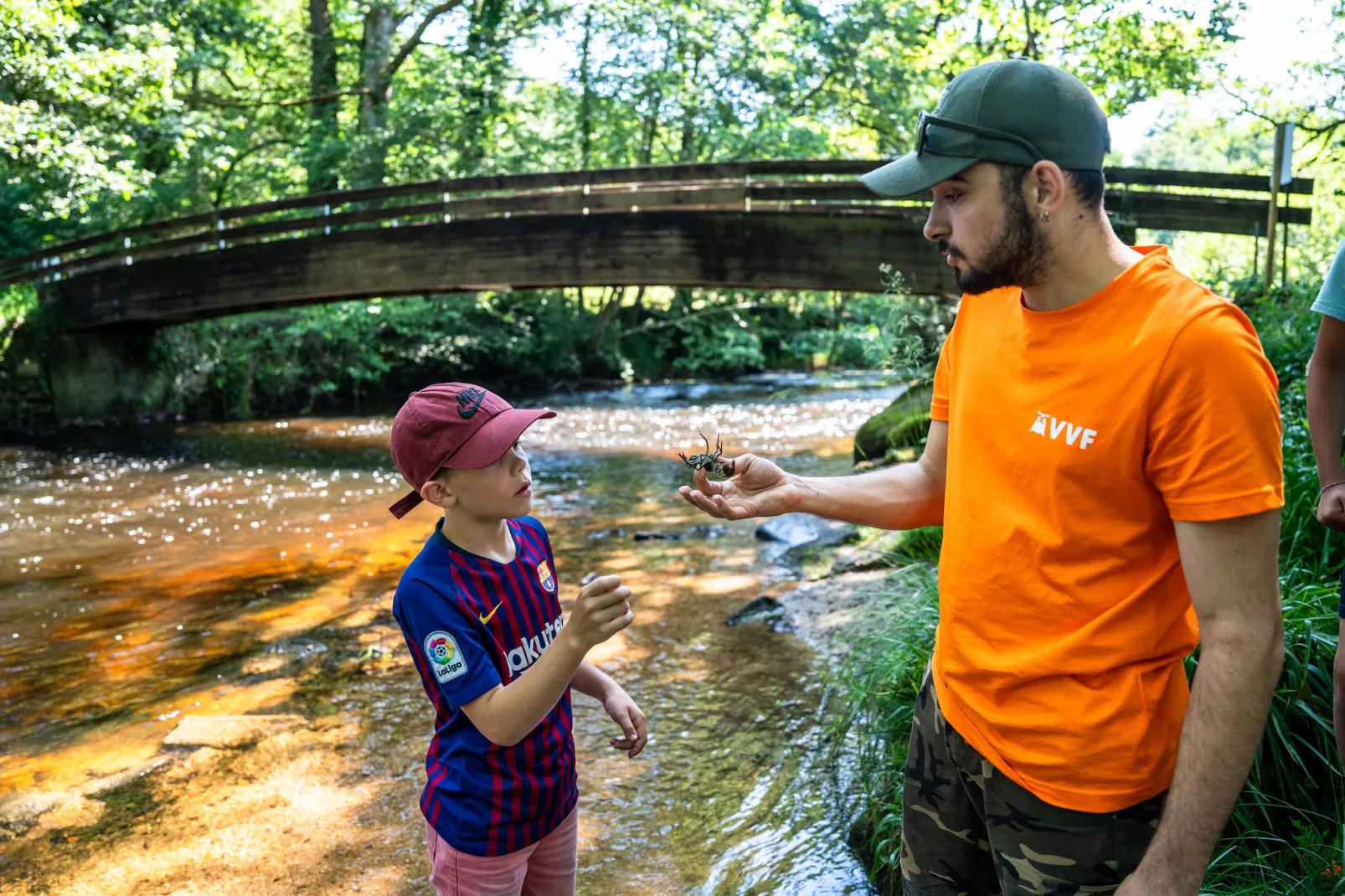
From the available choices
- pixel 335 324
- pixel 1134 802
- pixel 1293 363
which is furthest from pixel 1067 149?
pixel 335 324

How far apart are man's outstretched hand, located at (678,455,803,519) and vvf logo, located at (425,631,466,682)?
1.89ft

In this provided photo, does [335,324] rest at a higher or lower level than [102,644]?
higher

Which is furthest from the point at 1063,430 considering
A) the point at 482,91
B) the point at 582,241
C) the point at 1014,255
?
the point at 482,91

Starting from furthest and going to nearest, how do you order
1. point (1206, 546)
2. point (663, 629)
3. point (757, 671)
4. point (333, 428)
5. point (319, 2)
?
point (319, 2), point (333, 428), point (663, 629), point (757, 671), point (1206, 546)

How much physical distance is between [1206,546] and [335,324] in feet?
63.1

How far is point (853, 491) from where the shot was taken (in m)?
2.24

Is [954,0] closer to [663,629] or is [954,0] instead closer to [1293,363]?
[1293,363]

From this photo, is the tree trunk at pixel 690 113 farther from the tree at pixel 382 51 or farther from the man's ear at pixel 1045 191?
the man's ear at pixel 1045 191

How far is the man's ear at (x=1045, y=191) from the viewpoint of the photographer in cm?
168

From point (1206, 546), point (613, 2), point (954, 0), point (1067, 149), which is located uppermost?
point (613, 2)

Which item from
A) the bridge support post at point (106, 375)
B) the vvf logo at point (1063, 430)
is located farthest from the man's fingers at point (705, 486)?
the bridge support post at point (106, 375)

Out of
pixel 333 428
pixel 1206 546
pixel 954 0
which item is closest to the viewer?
pixel 1206 546

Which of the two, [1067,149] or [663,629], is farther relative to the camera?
[663,629]

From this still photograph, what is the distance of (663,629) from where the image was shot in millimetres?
5883
